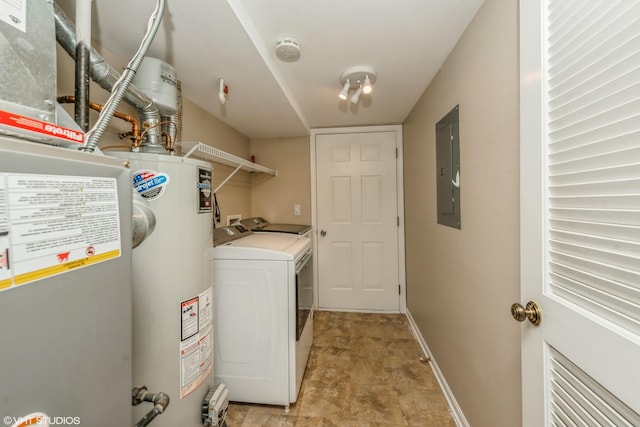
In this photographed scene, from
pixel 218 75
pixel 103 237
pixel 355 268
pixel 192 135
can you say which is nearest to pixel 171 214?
pixel 103 237

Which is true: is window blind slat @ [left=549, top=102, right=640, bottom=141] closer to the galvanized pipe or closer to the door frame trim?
the galvanized pipe

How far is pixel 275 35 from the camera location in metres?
1.32

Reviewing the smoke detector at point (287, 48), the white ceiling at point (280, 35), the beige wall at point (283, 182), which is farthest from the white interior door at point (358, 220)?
the smoke detector at point (287, 48)

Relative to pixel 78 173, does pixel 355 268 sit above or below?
below

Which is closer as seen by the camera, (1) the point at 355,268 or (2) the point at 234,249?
(2) the point at 234,249

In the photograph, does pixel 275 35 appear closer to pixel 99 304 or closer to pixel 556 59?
pixel 556 59

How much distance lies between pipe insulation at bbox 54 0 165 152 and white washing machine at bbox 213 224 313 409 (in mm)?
753

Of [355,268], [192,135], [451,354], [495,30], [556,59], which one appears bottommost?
[451,354]

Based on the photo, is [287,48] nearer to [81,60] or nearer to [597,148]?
[81,60]

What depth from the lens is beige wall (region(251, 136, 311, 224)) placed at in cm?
299

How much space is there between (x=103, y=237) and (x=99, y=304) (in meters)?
0.14

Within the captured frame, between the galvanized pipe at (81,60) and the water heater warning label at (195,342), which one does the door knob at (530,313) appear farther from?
the galvanized pipe at (81,60)

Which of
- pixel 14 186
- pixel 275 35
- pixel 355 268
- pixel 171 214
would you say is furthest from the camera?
pixel 355 268

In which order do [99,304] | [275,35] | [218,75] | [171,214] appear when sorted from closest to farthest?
[99,304]
[171,214]
[275,35]
[218,75]
